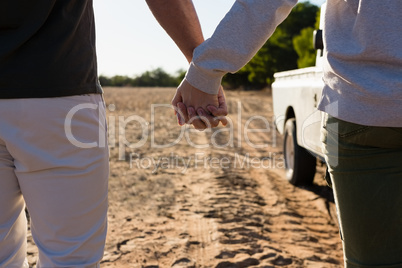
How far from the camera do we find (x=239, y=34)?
4.78ft

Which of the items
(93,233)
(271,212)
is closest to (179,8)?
(93,233)

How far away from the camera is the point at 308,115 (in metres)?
4.87

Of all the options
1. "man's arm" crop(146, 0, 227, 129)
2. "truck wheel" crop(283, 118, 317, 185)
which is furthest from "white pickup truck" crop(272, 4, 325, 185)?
"man's arm" crop(146, 0, 227, 129)

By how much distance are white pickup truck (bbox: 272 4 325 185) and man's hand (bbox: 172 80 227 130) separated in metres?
2.73

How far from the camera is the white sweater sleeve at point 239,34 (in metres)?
1.43

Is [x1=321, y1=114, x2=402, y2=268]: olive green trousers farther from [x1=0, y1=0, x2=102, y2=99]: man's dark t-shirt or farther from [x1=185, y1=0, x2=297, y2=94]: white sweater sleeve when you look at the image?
[x1=0, y1=0, x2=102, y2=99]: man's dark t-shirt

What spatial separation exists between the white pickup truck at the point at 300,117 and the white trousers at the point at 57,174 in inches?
121

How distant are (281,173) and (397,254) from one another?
530 cm

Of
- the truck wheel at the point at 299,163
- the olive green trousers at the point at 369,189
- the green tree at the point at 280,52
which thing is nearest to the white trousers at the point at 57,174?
the olive green trousers at the point at 369,189

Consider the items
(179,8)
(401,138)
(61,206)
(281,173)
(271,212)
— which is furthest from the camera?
(281,173)

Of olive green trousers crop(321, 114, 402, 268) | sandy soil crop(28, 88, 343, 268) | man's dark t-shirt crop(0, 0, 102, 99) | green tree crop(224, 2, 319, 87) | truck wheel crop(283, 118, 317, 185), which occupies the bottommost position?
sandy soil crop(28, 88, 343, 268)

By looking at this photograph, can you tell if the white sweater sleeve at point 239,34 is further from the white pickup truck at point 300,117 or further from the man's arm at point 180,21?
the white pickup truck at point 300,117

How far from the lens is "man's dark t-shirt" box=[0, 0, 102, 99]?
1.36 m

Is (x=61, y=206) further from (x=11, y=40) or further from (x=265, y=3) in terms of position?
(x=265, y=3)
